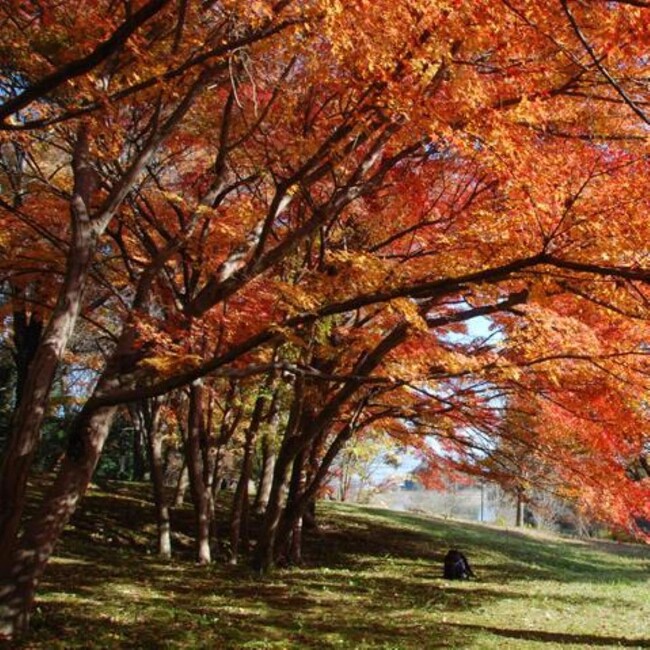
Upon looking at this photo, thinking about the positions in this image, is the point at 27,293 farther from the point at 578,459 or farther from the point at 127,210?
the point at 578,459

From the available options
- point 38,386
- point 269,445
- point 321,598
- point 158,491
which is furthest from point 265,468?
point 38,386

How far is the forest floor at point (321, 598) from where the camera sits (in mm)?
6945

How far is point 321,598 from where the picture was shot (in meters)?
9.91

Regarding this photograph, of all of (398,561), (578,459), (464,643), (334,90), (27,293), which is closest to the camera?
(464,643)

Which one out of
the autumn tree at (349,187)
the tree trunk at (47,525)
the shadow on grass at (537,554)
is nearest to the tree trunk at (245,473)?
the autumn tree at (349,187)

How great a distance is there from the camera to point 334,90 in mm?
8438

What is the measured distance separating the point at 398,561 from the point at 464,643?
356 inches

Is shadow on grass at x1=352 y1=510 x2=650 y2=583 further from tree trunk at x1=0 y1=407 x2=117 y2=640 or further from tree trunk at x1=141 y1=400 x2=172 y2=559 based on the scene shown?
tree trunk at x1=0 y1=407 x2=117 y2=640

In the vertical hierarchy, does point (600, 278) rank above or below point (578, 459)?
above

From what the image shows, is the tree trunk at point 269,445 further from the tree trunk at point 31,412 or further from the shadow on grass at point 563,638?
the tree trunk at point 31,412

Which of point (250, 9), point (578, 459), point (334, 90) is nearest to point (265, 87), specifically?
point (334, 90)

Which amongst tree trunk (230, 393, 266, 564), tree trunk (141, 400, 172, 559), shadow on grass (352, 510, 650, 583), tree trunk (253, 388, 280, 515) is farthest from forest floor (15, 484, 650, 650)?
tree trunk (253, 388, 280, 515)

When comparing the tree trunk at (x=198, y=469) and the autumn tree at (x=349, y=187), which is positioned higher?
the autumn tree at (x=349, y=187)

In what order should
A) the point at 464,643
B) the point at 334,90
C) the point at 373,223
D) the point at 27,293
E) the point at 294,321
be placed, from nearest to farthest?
the point at 294,321 → the point at 464,643 → the point at 334,90 → the point at 373,223 → the point at 27,293
